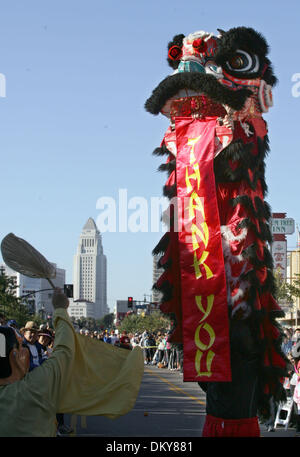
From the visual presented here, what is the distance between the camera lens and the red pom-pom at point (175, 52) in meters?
7.36

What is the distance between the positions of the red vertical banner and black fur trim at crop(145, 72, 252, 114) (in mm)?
286

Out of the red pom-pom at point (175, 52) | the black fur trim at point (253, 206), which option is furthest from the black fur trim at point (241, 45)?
the black fur trim at point (253, 206)

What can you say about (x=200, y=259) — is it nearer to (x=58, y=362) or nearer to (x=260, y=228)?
(x=260, y=228)

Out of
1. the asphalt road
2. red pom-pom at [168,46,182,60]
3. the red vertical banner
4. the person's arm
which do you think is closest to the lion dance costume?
the red vertical banner

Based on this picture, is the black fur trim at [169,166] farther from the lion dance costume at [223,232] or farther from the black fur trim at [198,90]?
the black fur trim at [198,90]

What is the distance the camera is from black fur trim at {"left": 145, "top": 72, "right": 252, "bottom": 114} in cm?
660

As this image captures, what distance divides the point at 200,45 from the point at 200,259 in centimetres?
222

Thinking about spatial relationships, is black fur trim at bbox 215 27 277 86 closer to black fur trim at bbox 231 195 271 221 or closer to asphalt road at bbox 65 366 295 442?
black fur trim at bbox 231 195 271 221

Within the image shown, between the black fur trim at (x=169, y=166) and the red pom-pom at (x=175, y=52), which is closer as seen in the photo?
the black fur trim at (x=169, y=166)

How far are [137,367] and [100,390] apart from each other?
0.36m

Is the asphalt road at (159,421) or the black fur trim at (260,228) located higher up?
the black fur trim at (260,228)

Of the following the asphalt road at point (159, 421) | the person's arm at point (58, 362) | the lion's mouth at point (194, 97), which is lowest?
the asphalt road at point (159, 421)

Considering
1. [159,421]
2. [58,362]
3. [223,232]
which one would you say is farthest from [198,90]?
[159,421]

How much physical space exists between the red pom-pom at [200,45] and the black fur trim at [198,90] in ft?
1.54
